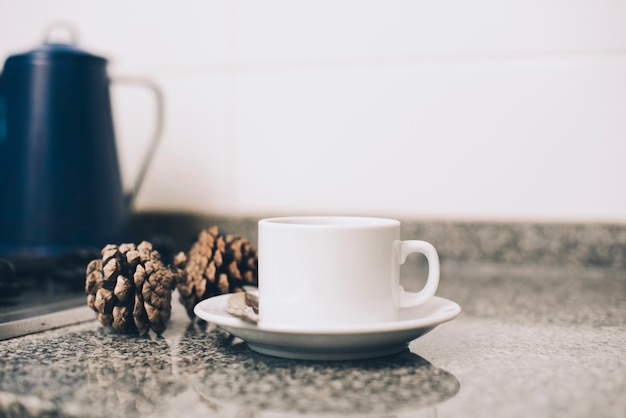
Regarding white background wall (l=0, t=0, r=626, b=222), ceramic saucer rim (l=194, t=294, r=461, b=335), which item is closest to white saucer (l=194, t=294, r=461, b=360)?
ceramic saucer rim (l=194, t=294, r=461, b=335)

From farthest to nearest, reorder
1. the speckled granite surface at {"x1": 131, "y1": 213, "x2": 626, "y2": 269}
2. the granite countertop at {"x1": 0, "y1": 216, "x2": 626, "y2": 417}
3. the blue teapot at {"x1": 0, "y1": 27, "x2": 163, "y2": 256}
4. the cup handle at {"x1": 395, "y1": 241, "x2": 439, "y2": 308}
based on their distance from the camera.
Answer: the speckled granite surface at {"x1": 131, "y1": 213, "x2": 626, "y2": 269} → the blue teapot at {"x1": 0, "y1": 27, "x2": 163, "y2": 256} → the cup handle at {"x1": 395, "y1": 241, "x2": 439, "y2": 308} → the granite countertop at {"x1": 0, "y1": 216, "x2": 626, "y2": 417}

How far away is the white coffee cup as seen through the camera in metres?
0.44

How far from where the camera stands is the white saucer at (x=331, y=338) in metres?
0.41

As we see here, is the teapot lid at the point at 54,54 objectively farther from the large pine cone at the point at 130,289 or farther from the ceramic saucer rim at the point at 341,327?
the ceramic saucer rim at the point at 341,327

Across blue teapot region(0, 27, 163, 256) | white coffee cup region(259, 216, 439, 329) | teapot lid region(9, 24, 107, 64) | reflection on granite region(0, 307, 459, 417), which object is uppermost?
teapot lid region(9, 24, 107, 64)

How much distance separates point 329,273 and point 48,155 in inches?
19.2

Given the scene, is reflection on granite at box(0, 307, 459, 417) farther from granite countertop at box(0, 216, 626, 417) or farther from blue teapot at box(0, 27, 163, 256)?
blue teapot at box(0, 27, 163, 256)

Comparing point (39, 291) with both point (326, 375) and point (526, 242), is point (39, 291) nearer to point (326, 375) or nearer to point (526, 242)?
point (326, 375)

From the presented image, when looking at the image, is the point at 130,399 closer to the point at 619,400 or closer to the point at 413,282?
the point at 619,400

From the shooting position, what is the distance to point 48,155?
770mm

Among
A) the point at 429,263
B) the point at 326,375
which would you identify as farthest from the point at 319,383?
the point at 429,263

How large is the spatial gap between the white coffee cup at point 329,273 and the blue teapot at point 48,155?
16.3 inches

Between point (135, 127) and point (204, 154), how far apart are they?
0.15 metres

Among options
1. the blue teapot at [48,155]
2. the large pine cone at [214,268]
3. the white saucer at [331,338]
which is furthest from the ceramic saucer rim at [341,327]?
the blue teapot at [48,155]
